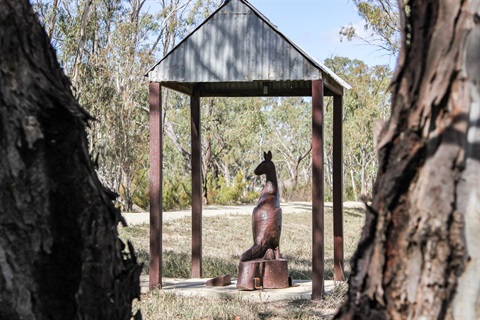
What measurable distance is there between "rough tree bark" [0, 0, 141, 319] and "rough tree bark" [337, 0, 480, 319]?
79 cm

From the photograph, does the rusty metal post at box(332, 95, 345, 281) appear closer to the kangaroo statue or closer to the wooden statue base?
the kangaroo statue

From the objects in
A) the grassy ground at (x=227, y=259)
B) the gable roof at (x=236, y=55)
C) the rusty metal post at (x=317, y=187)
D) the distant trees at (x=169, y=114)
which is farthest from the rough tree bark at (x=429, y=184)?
the distant trees at (x=169, y=114)

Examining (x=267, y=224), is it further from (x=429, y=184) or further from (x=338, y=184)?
(x=429, y=184)

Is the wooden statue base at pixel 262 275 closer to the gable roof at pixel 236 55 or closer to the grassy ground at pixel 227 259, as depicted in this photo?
the grassy ground at pixel 227 259

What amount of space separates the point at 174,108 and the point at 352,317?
42.0m

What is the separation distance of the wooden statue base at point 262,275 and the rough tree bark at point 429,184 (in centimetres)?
654

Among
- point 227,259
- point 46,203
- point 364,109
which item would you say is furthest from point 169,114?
point 46,203

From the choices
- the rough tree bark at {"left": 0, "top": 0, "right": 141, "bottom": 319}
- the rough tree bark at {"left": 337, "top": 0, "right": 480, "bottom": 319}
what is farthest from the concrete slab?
the rough tree bark at {"left": 337, "top": 0, "right": 480, "bottom": 319}

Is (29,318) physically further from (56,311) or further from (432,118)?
(432,118)

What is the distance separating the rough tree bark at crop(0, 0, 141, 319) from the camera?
2389 mm

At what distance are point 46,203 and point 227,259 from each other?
34.0 ft

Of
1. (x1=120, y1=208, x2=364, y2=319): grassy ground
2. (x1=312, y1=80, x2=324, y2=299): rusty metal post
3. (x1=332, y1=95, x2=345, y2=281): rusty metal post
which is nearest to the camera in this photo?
(x1=120, y1=208, x2=364, y2=319): grassy ground

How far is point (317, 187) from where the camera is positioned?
872 centimetres

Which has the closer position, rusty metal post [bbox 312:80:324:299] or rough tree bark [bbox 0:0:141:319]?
rough tree bark [bbox 0:0:141:319]
